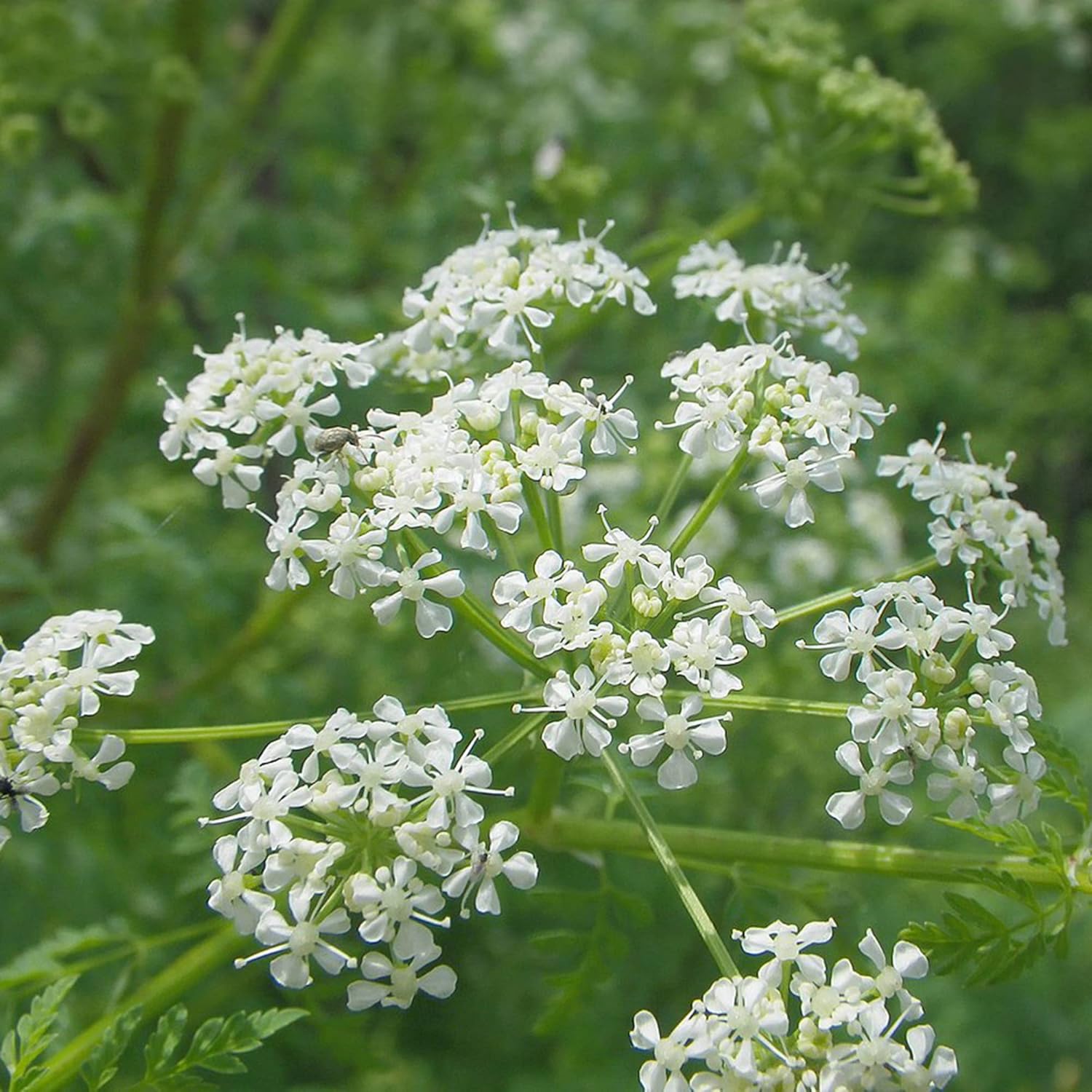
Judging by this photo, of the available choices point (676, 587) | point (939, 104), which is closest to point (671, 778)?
point (676, 587)

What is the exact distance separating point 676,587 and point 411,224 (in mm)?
3742

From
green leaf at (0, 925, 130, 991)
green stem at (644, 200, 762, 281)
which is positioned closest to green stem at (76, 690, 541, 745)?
green leaf at (0, 925, 130, 991)

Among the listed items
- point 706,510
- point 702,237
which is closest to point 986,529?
point 706,510

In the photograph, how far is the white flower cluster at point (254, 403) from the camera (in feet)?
9.91

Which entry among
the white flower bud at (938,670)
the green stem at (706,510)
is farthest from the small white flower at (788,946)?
the green stem at (706,510)

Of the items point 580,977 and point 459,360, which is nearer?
point 580,977

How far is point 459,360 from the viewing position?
10.7 ft

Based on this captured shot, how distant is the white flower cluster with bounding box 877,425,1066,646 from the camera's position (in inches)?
116

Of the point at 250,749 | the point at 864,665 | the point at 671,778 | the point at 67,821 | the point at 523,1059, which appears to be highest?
the point at 864,665

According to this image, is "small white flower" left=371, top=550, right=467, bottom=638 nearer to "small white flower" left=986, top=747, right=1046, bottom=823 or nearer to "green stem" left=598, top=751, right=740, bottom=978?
"green stem" left=598, top=751, right=740, bottom=978

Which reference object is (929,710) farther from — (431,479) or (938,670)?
(431,479)

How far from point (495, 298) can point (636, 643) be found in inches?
42.2

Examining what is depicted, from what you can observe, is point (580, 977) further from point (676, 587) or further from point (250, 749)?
point (250, 749)

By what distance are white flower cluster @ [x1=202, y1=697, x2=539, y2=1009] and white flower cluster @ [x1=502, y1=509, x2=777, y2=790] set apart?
0.22 m
